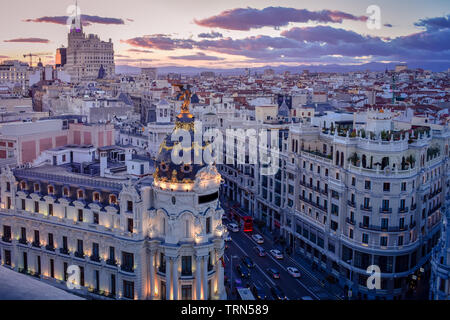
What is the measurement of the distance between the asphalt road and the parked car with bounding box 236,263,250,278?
0.46 m

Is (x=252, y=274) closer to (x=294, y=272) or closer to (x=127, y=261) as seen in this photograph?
(x=294, y=272)

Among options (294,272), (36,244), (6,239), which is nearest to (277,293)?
(294,272)

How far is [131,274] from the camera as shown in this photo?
152 feet

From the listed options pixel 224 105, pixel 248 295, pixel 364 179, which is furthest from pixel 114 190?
pixel 224 105

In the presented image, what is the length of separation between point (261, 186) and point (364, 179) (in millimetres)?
26307

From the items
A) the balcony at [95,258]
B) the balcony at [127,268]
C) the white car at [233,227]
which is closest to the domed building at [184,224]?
the balcony at [127,268]

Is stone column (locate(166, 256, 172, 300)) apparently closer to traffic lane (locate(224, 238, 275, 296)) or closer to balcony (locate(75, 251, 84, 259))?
balcony (locate(75, 251, 84, 259))

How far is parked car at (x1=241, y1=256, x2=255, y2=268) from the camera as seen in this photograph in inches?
2426

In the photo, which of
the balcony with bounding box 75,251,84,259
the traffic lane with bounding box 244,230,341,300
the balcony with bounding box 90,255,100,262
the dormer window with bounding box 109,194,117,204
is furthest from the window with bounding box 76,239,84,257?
the traffic lane with bounding box 244,230,341,300

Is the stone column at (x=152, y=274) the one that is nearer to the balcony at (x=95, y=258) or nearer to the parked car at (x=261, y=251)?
the balcony at (x=95, y=258)

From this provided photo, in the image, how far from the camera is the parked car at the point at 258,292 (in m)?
52.1

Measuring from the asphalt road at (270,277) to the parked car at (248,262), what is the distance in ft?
1.72

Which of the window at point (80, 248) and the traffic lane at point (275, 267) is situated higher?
the window at point (80, 248)
